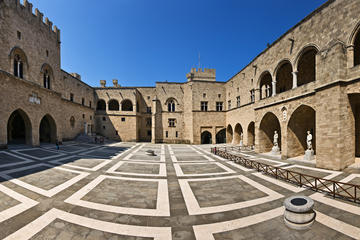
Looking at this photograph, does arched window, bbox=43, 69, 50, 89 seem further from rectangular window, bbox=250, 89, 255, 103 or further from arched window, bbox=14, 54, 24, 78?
rectangular window, bbox=250, 89, 255, 103

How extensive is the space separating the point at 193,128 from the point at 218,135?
22.9 ft

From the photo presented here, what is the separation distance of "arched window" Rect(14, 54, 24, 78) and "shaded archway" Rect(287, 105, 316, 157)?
28.5 meters

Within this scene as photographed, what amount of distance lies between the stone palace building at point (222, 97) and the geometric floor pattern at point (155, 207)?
516 centimetres

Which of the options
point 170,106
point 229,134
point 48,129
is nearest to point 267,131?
point 229,134

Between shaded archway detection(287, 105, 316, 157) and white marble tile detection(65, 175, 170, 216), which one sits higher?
shaded archway detection(287, 105, 316, 157)

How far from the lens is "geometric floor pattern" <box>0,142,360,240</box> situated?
152 inches

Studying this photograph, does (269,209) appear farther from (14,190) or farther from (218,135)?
(218,135)

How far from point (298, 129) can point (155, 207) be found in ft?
50.6

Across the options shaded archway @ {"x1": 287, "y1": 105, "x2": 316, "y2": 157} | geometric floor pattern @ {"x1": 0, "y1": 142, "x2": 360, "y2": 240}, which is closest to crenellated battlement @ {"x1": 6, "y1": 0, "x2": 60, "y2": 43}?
geometric floor pattern @ {"x1": 0, "y1": 142, "x2": 360, "y2": 240}

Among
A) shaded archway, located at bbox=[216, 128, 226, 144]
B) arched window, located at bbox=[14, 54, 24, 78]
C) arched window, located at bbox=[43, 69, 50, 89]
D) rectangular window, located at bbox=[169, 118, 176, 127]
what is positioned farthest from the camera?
shaded archway, located at bbox=[216, 128, 226, 144]

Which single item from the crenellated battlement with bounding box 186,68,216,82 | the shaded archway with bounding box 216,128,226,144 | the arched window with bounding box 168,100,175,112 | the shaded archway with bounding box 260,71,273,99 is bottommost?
the shaded archway with bounding box 216,128,226,144

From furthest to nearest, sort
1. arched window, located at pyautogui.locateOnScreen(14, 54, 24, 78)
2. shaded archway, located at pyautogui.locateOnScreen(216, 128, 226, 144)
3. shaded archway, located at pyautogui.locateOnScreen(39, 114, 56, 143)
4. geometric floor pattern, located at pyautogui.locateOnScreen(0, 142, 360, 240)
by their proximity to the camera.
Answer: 1. shaded archway, located at pyautogui.locateOnScreen(216, 128, 226, 144)
2. shaded archway, located at pyautogui.locateOnScreen(39, 114, 56, 143)
3. arched window, located at pyautogui.locateOnScreen(14, 54, 24, 78)
4. geometric floor pattern, located at pyautogui.locateOnScreen(0, 142, 360, 240)

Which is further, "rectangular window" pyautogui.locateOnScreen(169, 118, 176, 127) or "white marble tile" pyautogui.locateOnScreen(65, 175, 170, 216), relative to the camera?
"rectangular window" pyautogui.locateOnScreen(169, 118, 176, 127)

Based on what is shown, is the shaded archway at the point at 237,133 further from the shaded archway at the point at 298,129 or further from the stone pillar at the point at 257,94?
the shaded archway at the point at 298,129
